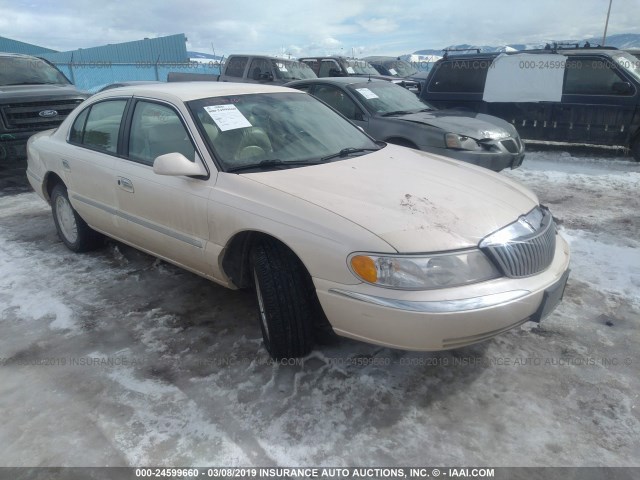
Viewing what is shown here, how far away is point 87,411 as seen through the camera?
2545 mm

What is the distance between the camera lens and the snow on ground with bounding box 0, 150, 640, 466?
2.27m

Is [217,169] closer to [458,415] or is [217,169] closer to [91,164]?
[91,164]

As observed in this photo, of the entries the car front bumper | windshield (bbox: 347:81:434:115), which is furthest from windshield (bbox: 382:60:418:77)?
the car front bumper

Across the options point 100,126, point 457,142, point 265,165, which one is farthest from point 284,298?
point 457,142

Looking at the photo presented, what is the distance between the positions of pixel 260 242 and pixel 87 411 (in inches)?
51.1

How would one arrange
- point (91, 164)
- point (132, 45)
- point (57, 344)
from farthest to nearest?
point (132, 45), point (91, 164), point (57, 344)

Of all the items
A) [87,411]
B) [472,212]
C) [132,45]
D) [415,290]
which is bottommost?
[87,411]

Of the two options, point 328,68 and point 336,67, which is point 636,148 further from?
point 328,68

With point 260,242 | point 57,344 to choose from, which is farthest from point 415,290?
point 57,344

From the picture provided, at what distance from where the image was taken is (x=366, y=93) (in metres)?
6.91

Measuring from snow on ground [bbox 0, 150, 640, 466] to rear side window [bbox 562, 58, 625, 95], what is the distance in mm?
5505

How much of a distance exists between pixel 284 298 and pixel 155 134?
67.7 inches

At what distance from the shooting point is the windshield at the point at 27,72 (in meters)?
8.06

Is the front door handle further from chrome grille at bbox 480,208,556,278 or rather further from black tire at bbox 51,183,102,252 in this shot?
chrome grille at bbox 480,208,556,278
